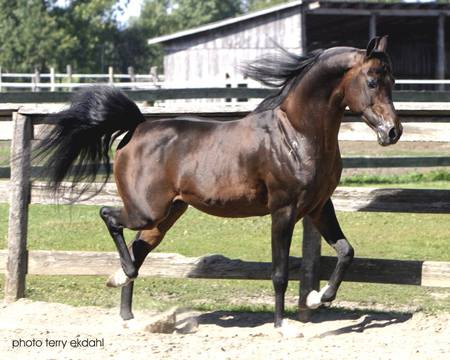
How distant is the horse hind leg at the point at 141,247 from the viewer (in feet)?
23.5

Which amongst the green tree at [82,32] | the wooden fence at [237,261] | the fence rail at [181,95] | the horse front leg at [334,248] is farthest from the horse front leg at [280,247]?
the green tree at [82,32]

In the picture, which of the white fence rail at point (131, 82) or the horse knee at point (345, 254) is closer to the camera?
the horse knee at point (345, 254)

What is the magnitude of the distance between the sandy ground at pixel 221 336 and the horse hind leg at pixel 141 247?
5.5 inches

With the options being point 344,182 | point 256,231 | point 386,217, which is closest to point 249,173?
point 256,231

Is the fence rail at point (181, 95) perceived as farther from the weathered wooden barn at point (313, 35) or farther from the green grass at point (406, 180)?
the weathered wooden barn at point (313, 35)

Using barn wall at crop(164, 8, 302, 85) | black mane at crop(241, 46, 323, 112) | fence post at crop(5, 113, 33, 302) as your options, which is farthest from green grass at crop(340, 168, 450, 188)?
barn wall at crop(164, 8, 302, 85)

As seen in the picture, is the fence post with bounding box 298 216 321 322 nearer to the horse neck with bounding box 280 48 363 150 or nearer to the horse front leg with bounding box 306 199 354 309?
the horse front leg with bounding box 306 199 354 309

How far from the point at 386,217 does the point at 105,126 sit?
21.0ft

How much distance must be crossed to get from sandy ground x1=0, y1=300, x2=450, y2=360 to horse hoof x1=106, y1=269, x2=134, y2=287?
26 centimetres

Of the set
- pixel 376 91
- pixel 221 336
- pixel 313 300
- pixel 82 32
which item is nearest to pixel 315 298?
pixel 313 300

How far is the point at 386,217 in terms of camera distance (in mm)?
12844

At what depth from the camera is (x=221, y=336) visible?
6.71m

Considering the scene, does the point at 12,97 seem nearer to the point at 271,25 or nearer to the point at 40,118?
the point at 40,118

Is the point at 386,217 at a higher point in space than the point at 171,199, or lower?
lower
